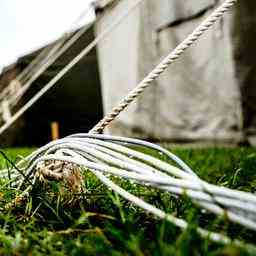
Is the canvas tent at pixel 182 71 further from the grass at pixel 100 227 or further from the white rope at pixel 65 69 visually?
the grass at pixel 100 227

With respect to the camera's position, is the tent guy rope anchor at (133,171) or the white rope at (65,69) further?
the white rope at (65,69)

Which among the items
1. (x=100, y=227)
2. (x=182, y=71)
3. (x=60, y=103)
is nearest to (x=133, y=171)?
(x=100, y=227)

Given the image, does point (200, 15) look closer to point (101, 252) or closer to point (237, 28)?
point (237, 28)

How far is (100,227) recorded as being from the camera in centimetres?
68

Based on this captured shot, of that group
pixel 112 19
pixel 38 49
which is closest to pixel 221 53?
pixel 112 19

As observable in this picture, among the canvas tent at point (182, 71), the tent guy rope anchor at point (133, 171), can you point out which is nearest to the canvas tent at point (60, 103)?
the canvas tent at point (182, 71)

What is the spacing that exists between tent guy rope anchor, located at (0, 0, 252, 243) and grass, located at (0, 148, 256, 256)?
0.02 m

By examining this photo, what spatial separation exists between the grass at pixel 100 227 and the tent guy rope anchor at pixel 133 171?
17 mm

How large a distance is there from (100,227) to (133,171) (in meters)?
0.12

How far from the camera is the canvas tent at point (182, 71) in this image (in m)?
2.62

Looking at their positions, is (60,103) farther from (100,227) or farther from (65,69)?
(100,227)

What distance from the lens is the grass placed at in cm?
49

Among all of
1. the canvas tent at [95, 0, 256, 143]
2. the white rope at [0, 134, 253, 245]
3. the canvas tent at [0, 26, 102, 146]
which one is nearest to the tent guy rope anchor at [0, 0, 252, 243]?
the white rope at [0, 134, 253, 245]

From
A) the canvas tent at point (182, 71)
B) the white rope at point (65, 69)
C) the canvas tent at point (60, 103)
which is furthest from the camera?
the canvas tent at point (60, 103)
